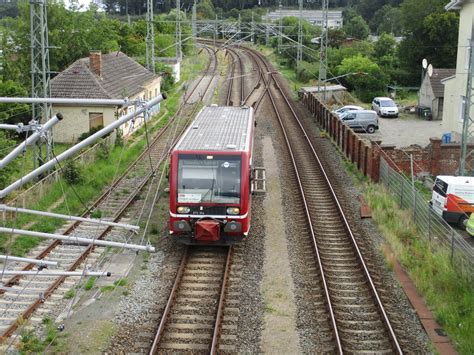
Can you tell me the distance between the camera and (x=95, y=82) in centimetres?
3222

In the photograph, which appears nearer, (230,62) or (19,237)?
(19,237)

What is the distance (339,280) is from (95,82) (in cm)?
2139

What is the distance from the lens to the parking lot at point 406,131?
117 ft

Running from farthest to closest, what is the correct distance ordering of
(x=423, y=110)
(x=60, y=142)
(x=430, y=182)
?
1. (x=423, y=110)
2. (x=60, y=142)
3. (x=430, y=182)

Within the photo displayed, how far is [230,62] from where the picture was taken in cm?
7088

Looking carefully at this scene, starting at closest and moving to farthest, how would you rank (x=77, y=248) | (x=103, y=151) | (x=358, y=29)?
(x=77, y=248) < (x=103, y=151) < (x=358, y=29)

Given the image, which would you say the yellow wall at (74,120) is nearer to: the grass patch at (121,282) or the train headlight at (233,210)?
the train headlight at (233,210)

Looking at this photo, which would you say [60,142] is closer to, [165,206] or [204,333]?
[165,206]

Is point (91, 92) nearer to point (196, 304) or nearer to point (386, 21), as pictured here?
point (196, 304)

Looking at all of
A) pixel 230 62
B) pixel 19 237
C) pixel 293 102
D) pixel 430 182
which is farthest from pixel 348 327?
pixel 230 62

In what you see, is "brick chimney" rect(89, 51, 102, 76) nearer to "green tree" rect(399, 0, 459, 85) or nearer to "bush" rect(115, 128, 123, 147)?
"bush" rect(115, 128, 123, 147)

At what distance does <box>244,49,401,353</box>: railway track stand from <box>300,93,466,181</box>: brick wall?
5.67 feet

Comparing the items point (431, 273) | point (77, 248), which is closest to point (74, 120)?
point (77, 248)

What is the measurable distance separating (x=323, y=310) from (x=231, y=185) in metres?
4.05
